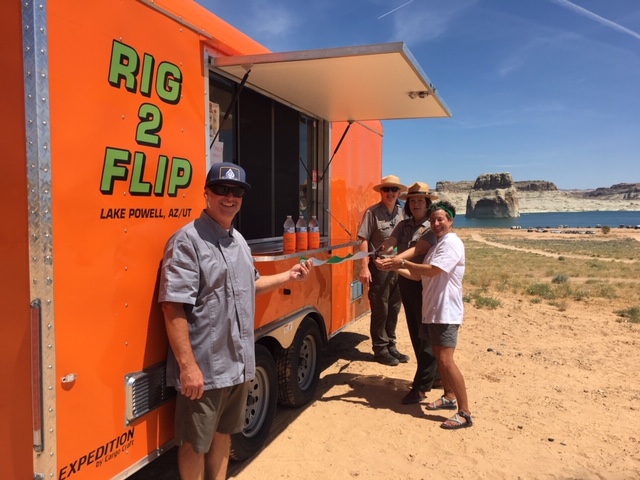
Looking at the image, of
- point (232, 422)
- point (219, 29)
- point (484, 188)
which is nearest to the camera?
point (232, 422)

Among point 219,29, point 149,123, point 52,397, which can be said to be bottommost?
point 52,397

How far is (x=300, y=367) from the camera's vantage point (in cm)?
455

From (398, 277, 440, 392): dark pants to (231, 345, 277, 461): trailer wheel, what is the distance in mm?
1631

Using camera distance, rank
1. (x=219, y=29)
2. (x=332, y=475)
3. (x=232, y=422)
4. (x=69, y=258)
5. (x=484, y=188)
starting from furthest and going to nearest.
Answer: (x=484, y=188), (x=332, y=475), (x=219, y=29), (x=232, y=422), (x=69, y=258)

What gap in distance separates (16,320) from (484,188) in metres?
177

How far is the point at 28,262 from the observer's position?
1.83 m

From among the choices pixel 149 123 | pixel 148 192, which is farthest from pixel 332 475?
pixel 149 123

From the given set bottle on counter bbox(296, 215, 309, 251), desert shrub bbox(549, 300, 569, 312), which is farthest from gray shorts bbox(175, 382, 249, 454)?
desert shrub bbox(549, 300, 569, 312)

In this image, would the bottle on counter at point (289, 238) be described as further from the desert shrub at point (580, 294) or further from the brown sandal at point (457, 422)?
the desert shrub at point (580, 294)

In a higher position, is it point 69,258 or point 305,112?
point 305,112

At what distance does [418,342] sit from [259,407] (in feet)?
6.01

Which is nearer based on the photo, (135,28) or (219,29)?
(135,28)

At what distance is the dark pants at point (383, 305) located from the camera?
18.5ft

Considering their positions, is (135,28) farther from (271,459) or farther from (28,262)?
(271,459)
